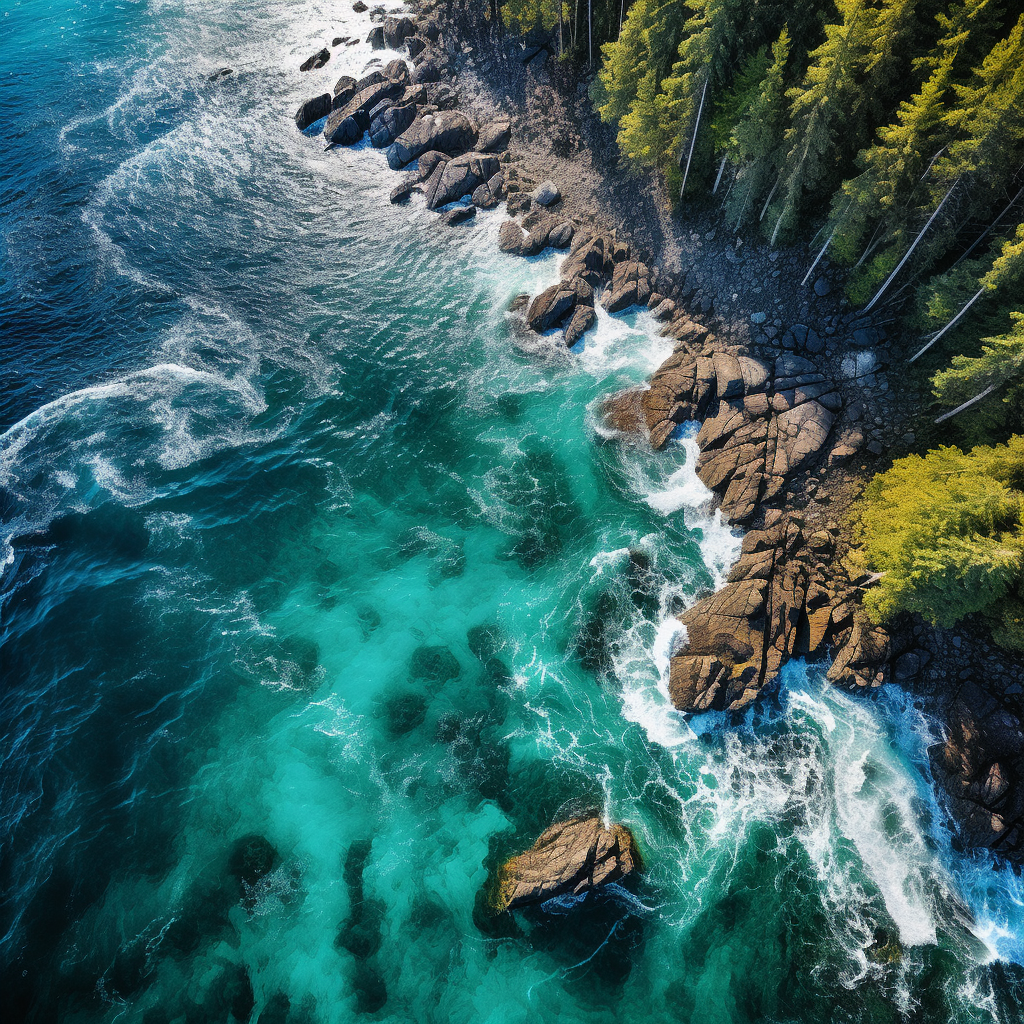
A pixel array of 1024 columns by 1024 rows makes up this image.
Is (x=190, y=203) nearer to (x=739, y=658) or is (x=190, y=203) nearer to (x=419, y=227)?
(x=419, y=227)

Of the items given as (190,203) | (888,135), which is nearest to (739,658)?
(888,135)

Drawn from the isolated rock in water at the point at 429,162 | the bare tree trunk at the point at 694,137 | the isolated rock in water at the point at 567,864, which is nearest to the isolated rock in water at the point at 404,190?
the isolated rock in water at the point at 429,162

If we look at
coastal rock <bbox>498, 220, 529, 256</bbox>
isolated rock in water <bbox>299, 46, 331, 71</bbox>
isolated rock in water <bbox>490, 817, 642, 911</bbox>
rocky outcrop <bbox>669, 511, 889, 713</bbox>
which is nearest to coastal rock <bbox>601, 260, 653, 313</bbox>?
coastal rock <bbox>498, 220, 529, 256</bbox>

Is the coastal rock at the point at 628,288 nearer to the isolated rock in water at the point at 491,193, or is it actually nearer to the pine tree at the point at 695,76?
the pine tree at the point at 695,76

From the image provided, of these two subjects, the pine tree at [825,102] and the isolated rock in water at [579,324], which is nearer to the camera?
the pine tree at [825,102]

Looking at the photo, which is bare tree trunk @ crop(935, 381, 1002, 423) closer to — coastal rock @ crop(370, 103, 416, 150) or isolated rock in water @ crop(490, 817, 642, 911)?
isolated rock in water @ crop(490, 817, 642, 911)

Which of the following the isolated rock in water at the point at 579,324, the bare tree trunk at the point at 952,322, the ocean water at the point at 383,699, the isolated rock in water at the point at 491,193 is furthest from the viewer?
the isolated rock in water at the point at 491,193
